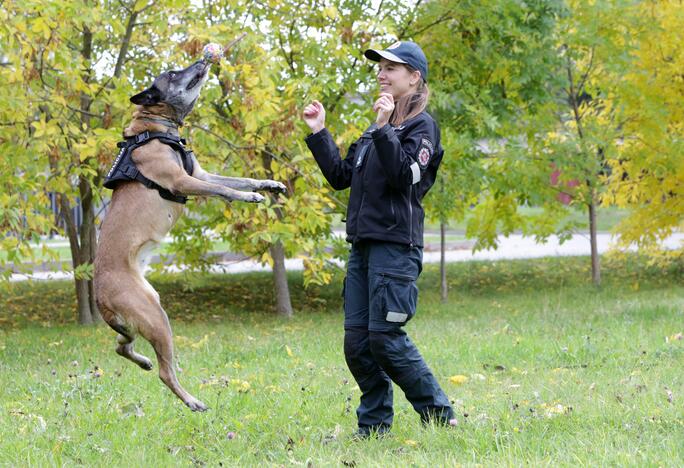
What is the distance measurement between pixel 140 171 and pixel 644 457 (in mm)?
2543

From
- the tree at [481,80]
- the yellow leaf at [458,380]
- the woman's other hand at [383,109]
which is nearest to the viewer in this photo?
the woman's other hand at [383,109]

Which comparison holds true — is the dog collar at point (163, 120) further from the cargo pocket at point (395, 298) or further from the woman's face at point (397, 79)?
the cargo pocket at point (395, 298)

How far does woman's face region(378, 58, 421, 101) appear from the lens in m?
4.28

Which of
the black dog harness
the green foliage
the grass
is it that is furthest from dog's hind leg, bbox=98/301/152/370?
the green foliage

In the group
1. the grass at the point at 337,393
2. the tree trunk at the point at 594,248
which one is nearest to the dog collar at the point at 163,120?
the grass at the point at 337,393

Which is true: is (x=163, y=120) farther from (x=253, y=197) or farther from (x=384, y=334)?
(x=384, y=334)

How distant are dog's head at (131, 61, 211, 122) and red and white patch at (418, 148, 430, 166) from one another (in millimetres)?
1094

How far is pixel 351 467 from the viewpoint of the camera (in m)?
3.75

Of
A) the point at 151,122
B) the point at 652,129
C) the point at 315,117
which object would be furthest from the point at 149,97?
the point at 652,129

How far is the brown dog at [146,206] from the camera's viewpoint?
12.6 feet

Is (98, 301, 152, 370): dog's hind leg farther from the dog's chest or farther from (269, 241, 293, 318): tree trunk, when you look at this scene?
(269, 241, 293, 318): tree trunk

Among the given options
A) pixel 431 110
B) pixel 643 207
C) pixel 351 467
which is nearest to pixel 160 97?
pixel 351 467

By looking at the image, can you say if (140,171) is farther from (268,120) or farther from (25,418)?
(268,120)

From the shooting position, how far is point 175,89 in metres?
3.90
